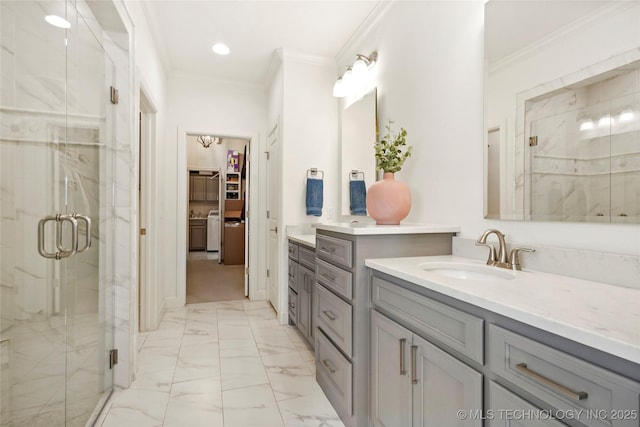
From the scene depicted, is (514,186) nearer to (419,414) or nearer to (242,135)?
(419,414)

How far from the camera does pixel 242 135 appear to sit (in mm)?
3994

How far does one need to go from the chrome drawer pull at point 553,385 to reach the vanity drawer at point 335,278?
33.6 inches

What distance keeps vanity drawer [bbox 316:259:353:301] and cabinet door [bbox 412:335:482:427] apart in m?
0.47

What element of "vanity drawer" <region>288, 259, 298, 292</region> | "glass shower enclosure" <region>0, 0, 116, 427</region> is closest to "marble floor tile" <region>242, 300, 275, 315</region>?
"vanity drawer" <region>288, 259, 298, 292</region>

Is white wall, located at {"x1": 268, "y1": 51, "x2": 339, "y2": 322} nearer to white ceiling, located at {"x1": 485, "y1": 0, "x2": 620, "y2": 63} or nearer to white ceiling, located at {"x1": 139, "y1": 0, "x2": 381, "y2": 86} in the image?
white ceiling, located at {"x1": 139, "y1": 0, "x2": 381, "y2": 86}

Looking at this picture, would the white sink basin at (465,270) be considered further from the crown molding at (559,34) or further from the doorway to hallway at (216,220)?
the doorway to hallway at (216,220)

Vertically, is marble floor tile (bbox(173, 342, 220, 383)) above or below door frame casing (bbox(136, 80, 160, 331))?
below

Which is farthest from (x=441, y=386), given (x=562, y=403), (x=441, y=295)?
(x=562, y=403)

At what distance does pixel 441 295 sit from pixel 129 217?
1.87 metres

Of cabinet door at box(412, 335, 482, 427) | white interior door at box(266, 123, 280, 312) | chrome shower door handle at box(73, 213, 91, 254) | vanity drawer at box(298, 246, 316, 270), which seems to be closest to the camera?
cabinet door at box(412, 335, 482, 427)

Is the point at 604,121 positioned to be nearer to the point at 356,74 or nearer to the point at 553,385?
the point at 553,385

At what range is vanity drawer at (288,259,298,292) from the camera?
2.91m

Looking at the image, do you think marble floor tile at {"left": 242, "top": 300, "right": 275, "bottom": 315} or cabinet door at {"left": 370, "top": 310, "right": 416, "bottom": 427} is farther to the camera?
marble floor tile at {"left": 242, "top": 300, "right": 275, "bottom": 315}

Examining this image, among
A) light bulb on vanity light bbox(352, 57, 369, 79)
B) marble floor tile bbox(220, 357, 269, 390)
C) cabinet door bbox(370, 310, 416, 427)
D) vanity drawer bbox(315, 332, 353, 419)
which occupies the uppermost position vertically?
light bulb on vanity light bbox(352, 57, 369, 79)
